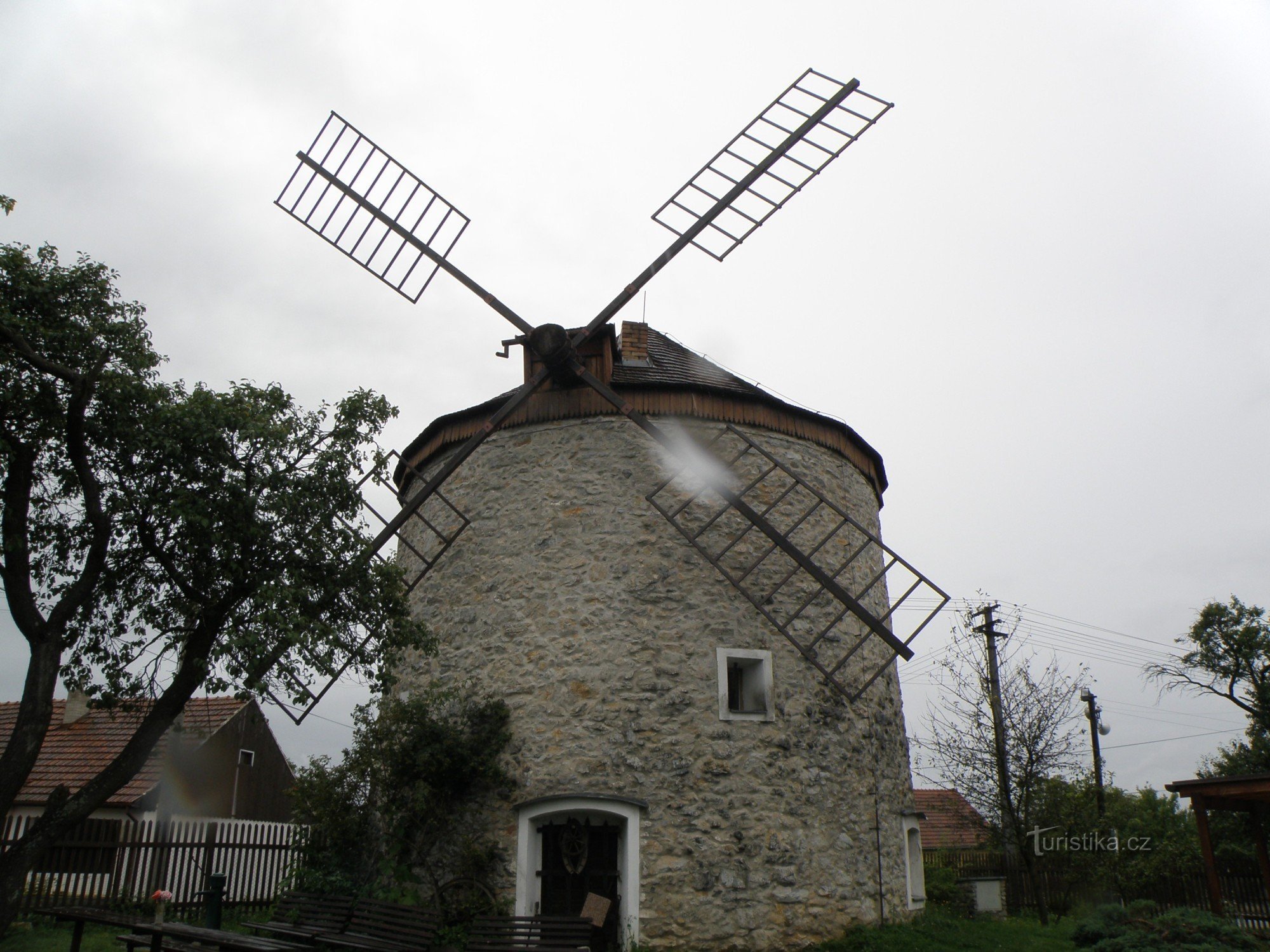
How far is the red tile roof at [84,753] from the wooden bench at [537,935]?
6352 millimetres

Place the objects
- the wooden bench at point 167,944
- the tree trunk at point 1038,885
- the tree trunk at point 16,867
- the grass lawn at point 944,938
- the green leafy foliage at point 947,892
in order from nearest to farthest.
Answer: the tree trunk at point 16,867 → the wooden bench at point 167,944 → the grass lawn at point 944,938 → the tree trunk at point 1038,885 → the green leafy foliage at point 947,892

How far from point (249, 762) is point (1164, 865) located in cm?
1925

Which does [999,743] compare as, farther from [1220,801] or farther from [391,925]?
[391,925]

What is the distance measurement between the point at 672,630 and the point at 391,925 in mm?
4161

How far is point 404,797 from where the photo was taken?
1030 centimetres

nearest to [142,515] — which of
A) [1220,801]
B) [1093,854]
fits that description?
[1220,801]

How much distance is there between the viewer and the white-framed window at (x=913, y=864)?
1152cm

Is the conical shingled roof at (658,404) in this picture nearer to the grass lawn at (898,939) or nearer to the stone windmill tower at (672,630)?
the stone windmill tower at (672,630)

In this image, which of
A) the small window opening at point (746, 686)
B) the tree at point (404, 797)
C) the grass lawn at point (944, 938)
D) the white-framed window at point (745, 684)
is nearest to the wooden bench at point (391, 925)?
the tree at point (404, 797)

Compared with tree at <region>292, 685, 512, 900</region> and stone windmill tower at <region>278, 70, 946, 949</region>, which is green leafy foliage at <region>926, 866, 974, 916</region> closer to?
stone windmill tower at <region>278, 70, 946, 949</region>

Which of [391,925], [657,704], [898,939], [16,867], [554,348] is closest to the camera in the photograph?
[16,867]

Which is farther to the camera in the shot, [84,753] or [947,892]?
[947,892]

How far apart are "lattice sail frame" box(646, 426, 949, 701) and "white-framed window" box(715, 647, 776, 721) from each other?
469 mm

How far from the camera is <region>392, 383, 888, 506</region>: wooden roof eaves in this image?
11711 mm
